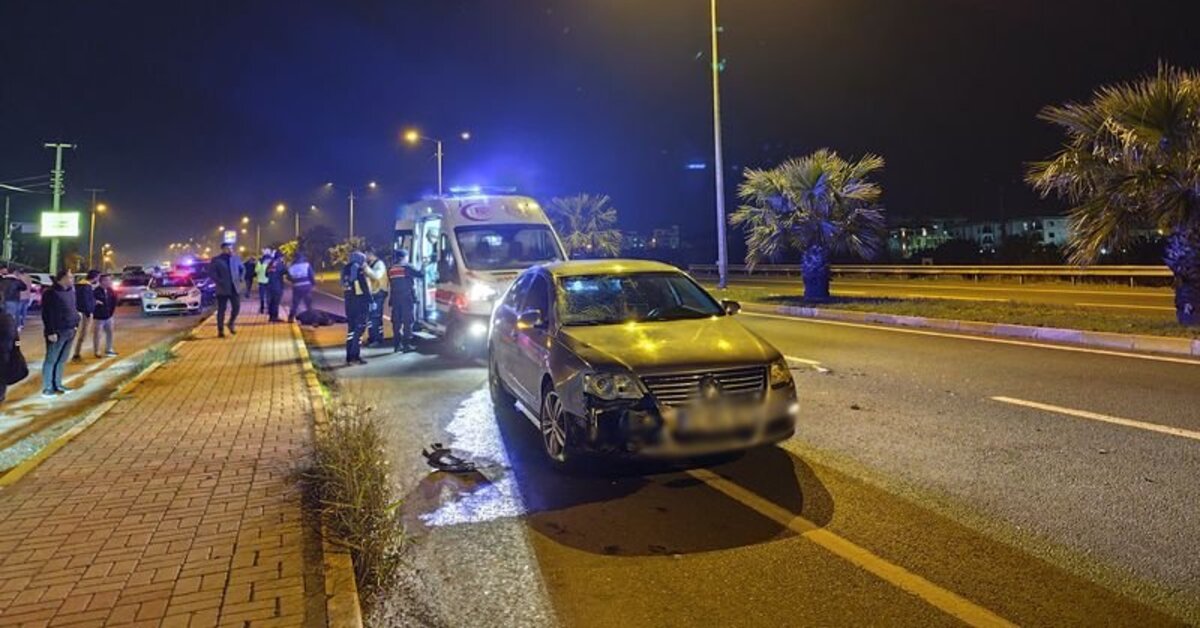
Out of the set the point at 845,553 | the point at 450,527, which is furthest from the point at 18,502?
the point at 845,553

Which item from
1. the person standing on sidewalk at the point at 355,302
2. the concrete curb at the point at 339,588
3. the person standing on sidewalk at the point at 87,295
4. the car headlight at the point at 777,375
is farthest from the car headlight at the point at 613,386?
the person standing on sidewalk at the point at 87,295

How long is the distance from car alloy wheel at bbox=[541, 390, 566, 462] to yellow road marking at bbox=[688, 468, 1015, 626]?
1.14 metres

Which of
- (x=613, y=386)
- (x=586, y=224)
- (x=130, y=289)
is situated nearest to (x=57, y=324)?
(x=613, y=386)

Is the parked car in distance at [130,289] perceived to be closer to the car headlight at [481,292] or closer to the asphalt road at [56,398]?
the asphalt road at [56,398]

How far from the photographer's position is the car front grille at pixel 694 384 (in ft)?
17.9

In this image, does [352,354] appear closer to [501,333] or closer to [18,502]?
[501,333]

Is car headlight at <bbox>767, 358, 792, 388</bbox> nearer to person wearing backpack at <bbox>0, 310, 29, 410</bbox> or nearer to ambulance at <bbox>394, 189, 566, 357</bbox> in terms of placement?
ambulance at <bbox>394, 189, 566, 357</bbox>

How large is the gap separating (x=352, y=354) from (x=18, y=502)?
7.56 m

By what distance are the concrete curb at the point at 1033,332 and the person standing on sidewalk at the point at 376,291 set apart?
32.9ft

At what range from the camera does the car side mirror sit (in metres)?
6.94

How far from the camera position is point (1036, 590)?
12.9 ft

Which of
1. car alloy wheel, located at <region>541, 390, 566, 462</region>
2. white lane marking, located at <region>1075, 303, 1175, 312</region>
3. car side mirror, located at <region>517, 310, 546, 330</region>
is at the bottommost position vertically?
car alloy wheel, located at <region>541, 390, 566, 462</region>

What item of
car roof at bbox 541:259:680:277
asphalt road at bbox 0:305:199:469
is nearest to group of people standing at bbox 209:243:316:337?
asphalt road at bbox 0:305:199:469

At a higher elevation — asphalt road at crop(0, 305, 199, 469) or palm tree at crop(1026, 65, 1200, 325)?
palm tree at crop(1026, 65, 1200, 325)
